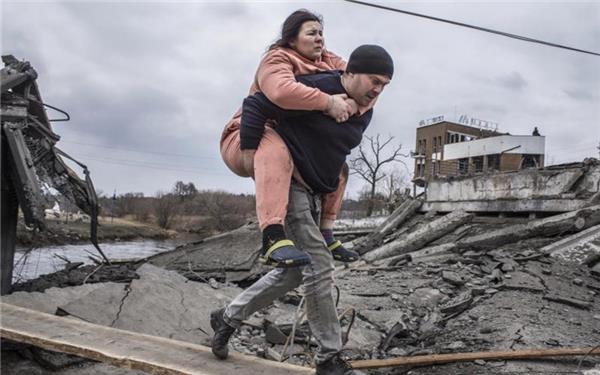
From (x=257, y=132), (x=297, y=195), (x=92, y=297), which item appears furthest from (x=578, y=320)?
(x=92, y=297)

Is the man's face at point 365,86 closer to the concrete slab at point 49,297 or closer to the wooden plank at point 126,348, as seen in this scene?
the wooden plank at point 126,348

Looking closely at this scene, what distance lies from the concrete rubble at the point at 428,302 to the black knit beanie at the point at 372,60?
6.24 feet

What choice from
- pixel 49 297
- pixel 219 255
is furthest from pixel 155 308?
pixel 219 255

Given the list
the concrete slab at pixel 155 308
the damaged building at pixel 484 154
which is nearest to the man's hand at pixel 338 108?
the concrete slab at pixel 155 308

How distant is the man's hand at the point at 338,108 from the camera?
2.30 m

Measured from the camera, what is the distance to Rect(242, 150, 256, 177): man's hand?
2.39 metres

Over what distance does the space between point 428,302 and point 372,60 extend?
4714 millimetres

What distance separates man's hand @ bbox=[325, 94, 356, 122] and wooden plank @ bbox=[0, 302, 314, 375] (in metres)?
1.44

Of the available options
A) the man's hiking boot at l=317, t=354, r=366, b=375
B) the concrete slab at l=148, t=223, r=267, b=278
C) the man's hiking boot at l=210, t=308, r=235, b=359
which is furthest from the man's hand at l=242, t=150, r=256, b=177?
the concrete slab at l=148, t=223, r=267, b=278

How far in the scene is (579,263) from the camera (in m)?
7.44

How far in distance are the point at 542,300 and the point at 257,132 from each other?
15.8ft

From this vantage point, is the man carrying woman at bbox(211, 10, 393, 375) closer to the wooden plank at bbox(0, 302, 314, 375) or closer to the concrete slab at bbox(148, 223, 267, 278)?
the wooden plank at bbox(0, 302, 314, 375)

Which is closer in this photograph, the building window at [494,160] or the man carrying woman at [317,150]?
the man carrying woman at [317,150]

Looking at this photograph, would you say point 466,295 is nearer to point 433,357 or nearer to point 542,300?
point 542,300
